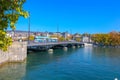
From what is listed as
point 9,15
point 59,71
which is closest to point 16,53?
point 59,71

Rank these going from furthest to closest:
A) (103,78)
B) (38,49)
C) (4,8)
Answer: (38,49) < (103,78) < (4,8)

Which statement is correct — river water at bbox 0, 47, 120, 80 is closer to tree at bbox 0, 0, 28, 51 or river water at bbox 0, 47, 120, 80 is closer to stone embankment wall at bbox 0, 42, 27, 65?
stone embankment wall at bbox 0, 42, 27, 65

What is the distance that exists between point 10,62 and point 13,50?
120 inches

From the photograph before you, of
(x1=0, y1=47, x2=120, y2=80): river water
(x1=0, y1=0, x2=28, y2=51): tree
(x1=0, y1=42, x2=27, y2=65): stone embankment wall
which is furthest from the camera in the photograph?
(x1=0, y1=42, x2=27, y2=65): stone embankment wall

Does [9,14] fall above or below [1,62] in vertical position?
above

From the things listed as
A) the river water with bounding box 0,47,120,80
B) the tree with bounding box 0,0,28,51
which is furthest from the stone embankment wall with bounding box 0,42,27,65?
A: the tree with bounding box 0,0,28,51

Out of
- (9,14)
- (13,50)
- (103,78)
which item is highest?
(9,14)

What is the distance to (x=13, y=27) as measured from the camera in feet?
34.9

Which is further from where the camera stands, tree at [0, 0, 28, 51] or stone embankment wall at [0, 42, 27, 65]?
stone embankment wall at [0, 42, 27, 65]

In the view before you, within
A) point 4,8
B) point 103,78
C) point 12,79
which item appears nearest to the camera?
point 4,8

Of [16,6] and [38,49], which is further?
[38,49]

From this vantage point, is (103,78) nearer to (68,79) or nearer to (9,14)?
(68,79)

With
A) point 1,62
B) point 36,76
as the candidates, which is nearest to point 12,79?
point 36,76

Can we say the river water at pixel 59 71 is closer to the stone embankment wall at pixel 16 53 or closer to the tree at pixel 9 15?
the stone embankment wall at pixel 16 53
